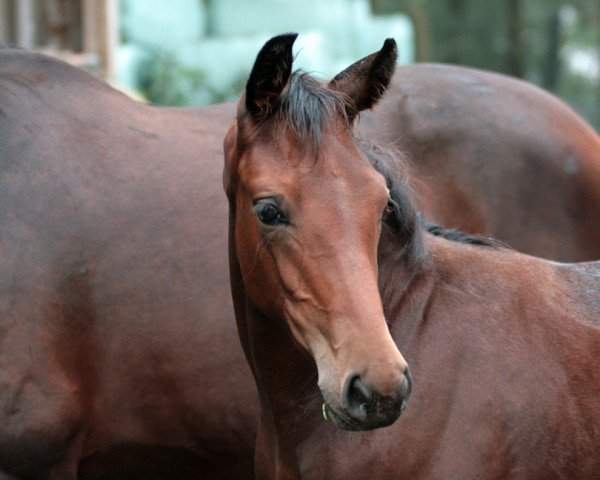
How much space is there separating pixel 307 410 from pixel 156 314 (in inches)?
36.7

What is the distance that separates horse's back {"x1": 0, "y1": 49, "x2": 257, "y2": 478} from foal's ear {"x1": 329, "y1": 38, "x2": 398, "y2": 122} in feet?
3.42

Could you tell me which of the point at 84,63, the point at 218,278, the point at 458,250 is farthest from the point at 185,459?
the point at 84,63

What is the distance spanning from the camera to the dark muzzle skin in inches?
101

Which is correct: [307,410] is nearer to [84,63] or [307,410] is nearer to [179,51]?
[84,63]

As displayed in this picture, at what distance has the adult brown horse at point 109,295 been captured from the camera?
3703 millimetres

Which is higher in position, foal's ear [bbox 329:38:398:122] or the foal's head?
foal's ear [bbox 329:38:398:122]

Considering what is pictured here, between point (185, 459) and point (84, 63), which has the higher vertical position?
point (84, 63)

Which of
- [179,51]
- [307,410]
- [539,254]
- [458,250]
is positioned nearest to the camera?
[307,410]

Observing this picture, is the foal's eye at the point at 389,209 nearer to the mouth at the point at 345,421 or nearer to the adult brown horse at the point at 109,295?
the mouth at the point at 345,421

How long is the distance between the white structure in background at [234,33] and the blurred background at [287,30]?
0.04 ft

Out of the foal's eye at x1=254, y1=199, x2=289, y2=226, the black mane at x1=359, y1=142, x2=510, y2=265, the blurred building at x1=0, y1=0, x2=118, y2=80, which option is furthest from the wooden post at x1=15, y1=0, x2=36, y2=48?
the foal's eye at x1=254, y1=199, x2=289, y2=226

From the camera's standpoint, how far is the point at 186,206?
4.03 metres

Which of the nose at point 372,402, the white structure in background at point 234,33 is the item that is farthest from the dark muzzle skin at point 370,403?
the white structure in background at point 234,33

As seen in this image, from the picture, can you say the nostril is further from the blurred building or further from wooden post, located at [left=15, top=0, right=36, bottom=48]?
wooden post, located at [left=15, top=0, right=36, bottom=48]
